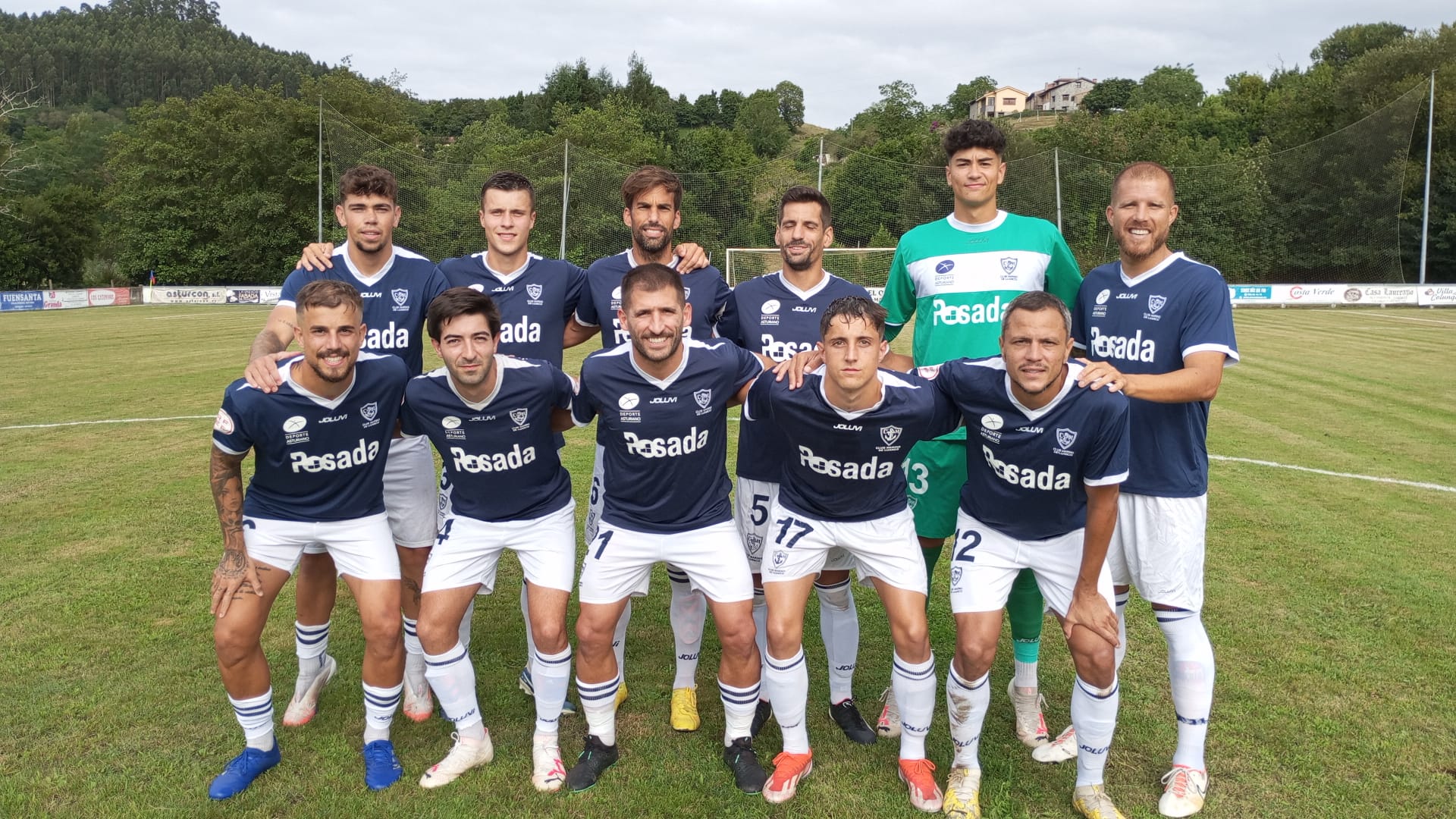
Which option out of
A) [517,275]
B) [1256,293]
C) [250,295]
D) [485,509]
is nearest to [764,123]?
[250,295]

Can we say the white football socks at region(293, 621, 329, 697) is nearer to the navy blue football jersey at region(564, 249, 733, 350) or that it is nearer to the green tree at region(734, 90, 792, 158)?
the navy blue football jersey at region(564, 249, 733, 350)

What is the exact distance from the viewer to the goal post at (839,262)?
24984 millimetres

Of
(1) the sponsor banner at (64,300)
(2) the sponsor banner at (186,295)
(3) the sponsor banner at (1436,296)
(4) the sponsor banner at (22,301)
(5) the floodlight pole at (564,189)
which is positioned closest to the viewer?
(5) the floodlight pole at (564,189)

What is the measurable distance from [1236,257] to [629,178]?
3597 cm

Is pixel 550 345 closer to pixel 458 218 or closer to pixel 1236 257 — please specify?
pixel 458 218

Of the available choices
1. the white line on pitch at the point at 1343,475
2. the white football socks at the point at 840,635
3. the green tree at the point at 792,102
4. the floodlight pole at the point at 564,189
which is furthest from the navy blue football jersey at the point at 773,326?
the green tree at the point at 792,102

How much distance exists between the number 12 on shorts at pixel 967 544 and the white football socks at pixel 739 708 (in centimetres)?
98

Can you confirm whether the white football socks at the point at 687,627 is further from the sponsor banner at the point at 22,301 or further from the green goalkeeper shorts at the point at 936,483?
the sponsor banner at the point at 22,301

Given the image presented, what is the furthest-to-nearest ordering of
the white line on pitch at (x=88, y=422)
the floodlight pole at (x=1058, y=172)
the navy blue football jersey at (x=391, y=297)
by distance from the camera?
the floodlight pole at (x=1058, y=172) → the white line on pitch at (x=88, y=422) → the navy blue football jersey at (x=391, y=297)

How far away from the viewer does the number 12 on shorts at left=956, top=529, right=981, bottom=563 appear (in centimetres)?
339

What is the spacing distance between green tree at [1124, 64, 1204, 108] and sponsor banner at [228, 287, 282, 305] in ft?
240

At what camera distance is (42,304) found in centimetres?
3531

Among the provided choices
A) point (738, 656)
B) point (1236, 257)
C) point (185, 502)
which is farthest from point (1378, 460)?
point (1236, 257)

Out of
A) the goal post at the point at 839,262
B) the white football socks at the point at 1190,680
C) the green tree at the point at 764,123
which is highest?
the green tree at the point at 764,123
